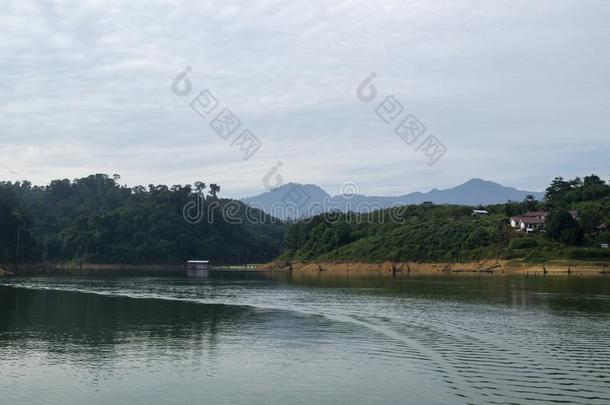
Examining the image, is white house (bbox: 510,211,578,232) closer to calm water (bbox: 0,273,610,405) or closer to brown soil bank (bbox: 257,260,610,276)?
brown soil bank (bbox: 257,260,610,276)

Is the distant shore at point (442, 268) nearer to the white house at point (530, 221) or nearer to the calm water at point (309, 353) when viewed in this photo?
the white house at point (530, 221)

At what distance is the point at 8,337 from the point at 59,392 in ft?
52.0

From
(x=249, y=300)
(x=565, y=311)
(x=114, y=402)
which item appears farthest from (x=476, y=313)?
(x=114, y=402)

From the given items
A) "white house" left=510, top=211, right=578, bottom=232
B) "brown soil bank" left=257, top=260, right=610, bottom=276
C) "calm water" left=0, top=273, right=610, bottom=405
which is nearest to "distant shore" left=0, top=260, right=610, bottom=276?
"brown soil bank" left=257, top=260, right=610, bottom=276

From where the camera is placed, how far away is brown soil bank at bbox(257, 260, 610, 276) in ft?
374

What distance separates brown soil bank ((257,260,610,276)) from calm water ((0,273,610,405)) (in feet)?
200

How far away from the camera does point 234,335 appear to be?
3878cm

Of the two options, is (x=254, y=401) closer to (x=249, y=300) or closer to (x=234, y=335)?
(x=234, y=335)

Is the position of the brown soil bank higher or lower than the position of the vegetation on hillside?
lower

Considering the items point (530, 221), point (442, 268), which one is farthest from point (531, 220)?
point (442, 268)

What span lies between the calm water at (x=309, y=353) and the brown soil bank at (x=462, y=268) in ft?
200

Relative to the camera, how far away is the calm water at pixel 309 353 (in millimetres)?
23828

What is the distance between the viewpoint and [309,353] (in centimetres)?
3195

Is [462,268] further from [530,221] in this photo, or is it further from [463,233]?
[530,221]
